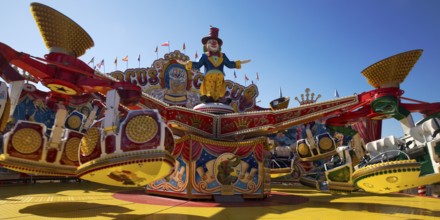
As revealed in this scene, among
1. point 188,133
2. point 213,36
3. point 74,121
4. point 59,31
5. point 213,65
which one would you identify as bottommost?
point 188,133

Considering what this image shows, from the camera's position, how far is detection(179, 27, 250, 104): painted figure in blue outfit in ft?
35.1

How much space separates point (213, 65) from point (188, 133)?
276cm

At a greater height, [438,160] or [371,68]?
[371,68]

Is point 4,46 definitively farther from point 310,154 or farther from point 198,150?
point 310,154

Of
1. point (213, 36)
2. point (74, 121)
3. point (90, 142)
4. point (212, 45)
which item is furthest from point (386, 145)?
point (74, 121)

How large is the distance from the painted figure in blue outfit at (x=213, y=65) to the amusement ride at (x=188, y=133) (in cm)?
4

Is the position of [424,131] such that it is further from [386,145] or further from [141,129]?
[141,129]

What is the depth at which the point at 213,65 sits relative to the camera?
10.7 m

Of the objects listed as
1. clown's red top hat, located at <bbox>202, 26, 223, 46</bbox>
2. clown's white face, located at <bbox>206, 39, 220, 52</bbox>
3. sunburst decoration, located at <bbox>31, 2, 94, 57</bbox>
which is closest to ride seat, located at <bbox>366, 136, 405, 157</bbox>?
clown's white face, located at <bbox>206, 39, 220, 52</bbox>

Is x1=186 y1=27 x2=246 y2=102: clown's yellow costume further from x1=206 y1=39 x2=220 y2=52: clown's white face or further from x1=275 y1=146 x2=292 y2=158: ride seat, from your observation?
x1=275 y1=146 x2=292 y2=158: ride seat

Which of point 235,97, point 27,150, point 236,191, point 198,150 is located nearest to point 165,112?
point 198,150

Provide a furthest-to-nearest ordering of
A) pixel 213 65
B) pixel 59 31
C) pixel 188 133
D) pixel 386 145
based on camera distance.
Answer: pixel 213 65, pixel 188 133, pixel 386 145, pixel 59 31

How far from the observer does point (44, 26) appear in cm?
529

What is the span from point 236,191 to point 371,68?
18.4 ft
